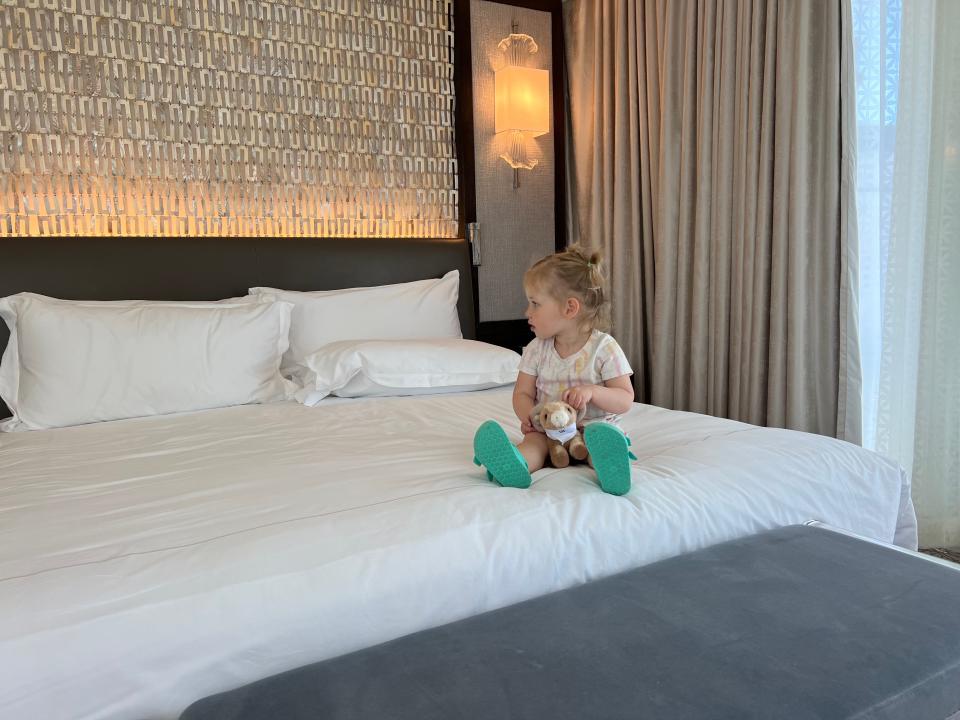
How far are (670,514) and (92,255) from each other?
87.0 inches

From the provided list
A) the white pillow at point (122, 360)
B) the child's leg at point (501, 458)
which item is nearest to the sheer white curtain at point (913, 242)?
the child's leg at point (501, 458)

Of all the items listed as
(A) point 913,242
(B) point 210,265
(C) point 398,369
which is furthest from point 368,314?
(A) point 913,242

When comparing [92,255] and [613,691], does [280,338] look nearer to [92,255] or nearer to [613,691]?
[92,255]

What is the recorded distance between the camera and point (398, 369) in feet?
8.16

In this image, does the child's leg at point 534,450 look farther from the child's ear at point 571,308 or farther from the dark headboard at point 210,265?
the dark headboard at point 210,265

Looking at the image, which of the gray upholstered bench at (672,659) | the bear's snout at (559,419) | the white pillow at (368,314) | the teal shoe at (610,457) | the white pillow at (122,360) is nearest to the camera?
the gray upholstered bench at (672,659)

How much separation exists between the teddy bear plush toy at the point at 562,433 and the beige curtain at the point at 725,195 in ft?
4.02

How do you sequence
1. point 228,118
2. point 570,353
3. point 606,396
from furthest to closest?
point 228,118
point 570,353
point 606,396

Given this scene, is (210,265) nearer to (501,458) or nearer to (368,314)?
(368,314)

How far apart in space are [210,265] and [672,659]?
2346mm

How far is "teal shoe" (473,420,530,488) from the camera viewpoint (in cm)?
140

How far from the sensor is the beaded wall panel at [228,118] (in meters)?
2.61

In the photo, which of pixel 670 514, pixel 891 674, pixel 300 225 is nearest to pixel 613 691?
pixel 891 674

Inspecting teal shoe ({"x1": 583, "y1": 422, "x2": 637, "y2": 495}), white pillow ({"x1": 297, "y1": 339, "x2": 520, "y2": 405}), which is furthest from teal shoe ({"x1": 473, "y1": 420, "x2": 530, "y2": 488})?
white pillow ({"x1": 297, "y1": 339, "x2": 520, "y2": 405})
